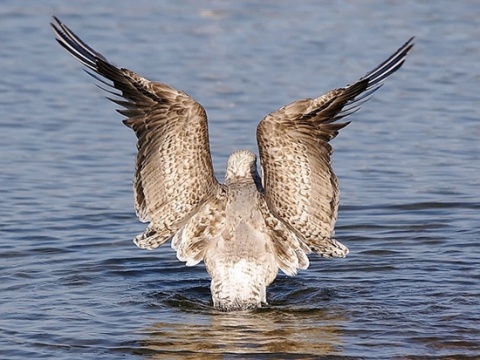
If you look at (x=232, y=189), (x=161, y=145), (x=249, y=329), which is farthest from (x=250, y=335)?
(x=161, y=145)

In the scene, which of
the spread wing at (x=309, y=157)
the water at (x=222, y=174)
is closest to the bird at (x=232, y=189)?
the spread wing at (x=309, y=157)

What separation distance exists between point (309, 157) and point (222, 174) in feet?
11.9

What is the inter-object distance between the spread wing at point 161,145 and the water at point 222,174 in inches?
27.6

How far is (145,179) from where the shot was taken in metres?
8.90

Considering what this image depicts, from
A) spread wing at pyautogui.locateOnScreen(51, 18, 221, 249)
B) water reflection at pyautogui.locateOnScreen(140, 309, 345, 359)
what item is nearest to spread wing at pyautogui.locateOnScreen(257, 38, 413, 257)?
spread wing at pyautogui.locateOnScreen(51, 18, 221, 249)

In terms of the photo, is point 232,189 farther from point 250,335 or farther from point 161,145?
point 250,335

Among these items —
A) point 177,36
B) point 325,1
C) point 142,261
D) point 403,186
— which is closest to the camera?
point 142,261

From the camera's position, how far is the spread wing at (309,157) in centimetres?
838

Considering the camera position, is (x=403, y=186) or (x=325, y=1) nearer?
(x=403, y=186)

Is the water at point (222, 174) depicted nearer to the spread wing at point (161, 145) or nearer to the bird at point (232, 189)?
the bird at point (232, 189)

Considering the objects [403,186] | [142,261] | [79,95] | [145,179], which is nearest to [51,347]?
[145,179]

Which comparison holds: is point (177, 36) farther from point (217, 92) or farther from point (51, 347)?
point (51, 347)

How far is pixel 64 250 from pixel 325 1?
11.1 metres

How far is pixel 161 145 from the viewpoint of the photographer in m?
8.72
